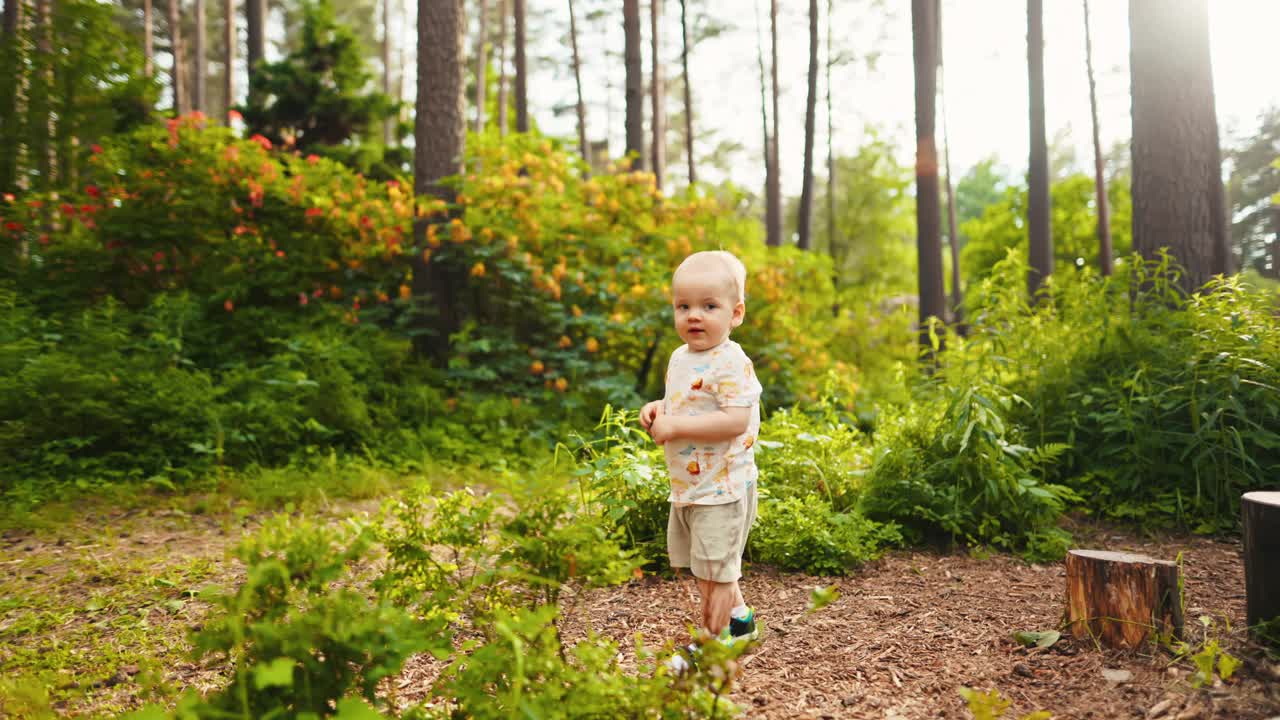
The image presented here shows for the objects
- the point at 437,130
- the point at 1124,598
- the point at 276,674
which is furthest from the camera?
the point at 437,130

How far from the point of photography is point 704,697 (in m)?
1.86

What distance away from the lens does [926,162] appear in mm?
9117

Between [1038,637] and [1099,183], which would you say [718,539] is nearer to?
[1038,637]

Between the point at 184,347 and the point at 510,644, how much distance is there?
594cm

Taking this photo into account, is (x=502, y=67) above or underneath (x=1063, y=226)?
above

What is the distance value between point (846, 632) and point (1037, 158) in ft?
39.3

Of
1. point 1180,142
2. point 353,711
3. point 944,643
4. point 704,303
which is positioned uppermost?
point 1180,142

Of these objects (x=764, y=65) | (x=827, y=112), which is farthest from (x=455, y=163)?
(x=827, y=112)

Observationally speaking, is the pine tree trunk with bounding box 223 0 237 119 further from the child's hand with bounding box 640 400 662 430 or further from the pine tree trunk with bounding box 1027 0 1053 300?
the child's hand with bounding box 640 400 662 430

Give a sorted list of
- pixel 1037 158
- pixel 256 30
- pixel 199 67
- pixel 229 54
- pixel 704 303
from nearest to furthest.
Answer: pixel 704 303
pixel 1037 158
pixel 256 30
pixel 229 54
pixel 199 67

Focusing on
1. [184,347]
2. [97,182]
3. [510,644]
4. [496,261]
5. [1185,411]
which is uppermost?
[97,182]

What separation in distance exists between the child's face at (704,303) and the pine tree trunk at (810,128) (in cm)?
A: 1336

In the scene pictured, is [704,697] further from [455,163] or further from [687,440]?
[455,163]

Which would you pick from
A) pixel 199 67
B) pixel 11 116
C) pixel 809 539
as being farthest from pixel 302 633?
pixel 199 67
